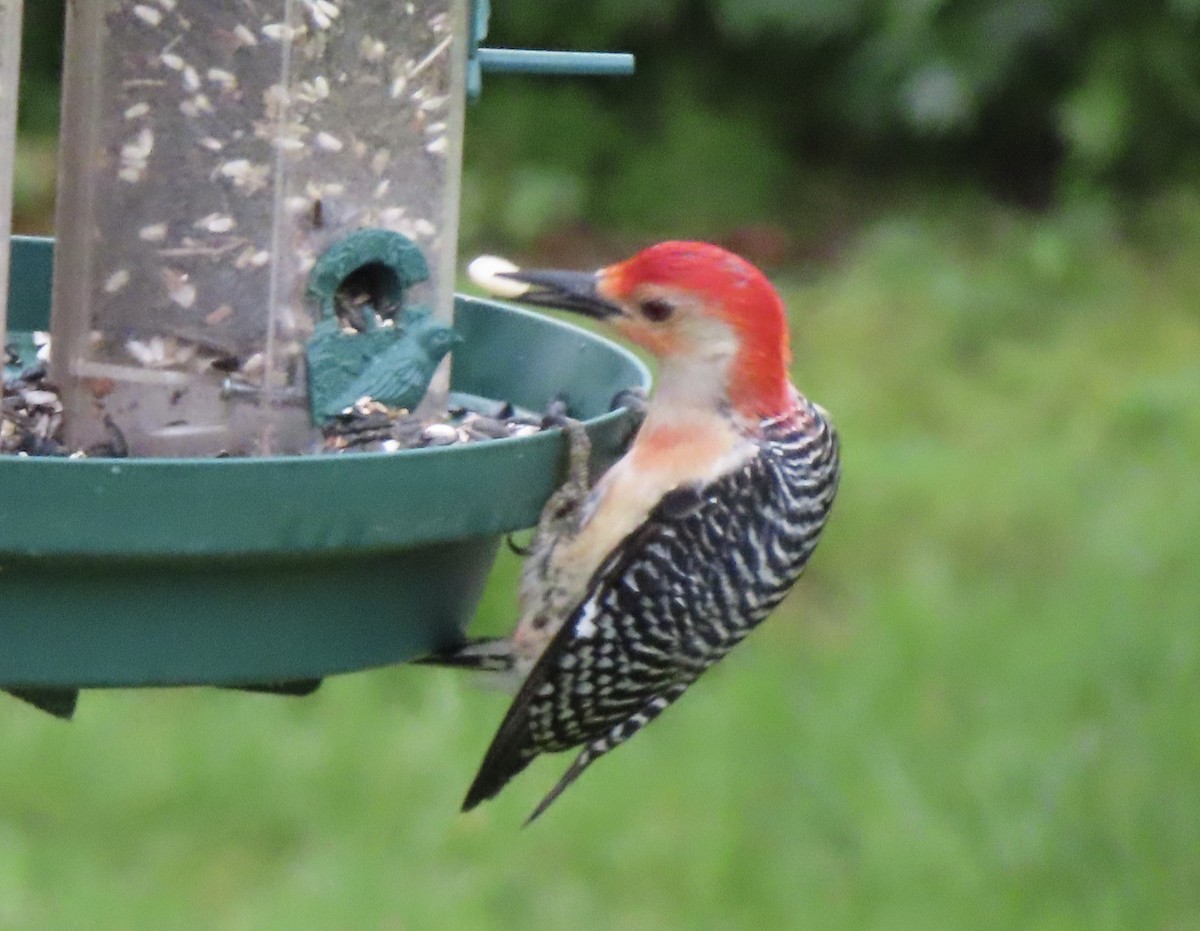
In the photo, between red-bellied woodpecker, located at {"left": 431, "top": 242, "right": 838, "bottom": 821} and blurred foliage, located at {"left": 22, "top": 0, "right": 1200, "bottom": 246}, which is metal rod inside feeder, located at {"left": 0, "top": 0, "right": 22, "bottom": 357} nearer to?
red-bellied woodpecker, located at {"left": 431, "top": 242, "right": 838, "bottom": 821}

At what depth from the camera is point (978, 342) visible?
8.27 metres

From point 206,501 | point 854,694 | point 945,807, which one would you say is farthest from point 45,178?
point 206,501

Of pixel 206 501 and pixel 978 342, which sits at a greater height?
pixel 206 501

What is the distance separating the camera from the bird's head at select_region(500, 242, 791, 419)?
322 cm

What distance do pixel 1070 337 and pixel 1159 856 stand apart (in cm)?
327

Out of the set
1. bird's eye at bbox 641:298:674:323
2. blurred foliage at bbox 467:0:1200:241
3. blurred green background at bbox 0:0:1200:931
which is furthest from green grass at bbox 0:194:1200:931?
bird's eye at bbox 641:298:674:323

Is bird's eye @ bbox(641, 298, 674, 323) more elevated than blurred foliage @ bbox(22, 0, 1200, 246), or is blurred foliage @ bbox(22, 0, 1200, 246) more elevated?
bird's eye @ bbox(641, 298, 674, 323)

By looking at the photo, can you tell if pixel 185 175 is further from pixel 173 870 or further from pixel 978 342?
pixel 978 342

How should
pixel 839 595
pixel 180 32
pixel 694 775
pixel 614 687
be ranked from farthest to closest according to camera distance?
pixel 839 595
pixel 694 775
pixel 614 687
pixel 180 32

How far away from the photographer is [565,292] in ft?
10.5

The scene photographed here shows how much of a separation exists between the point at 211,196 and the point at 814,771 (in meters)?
3.24

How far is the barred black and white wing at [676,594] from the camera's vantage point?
3.34 metres

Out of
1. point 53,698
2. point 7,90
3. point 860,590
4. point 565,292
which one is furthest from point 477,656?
point 860,590

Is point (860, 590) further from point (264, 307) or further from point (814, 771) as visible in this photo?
point (264, 307)
